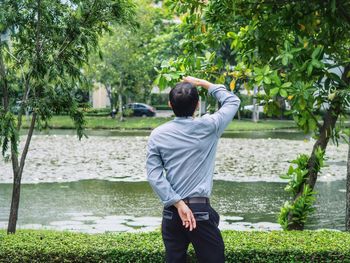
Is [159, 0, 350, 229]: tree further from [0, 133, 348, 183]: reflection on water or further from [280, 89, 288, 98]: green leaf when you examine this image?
[0, 133, 348, 183]: reflection on water

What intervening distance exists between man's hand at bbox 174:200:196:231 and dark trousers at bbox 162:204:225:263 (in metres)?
0.07

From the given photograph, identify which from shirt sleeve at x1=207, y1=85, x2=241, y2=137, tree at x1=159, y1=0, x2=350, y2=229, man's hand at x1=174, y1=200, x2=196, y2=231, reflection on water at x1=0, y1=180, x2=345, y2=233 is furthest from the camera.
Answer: reflection on water at x1=0, y1=180, x2=345, y2=233

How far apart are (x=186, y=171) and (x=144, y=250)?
1.62 meters

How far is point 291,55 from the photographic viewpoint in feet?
18.6

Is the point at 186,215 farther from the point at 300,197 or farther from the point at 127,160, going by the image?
the point at 127,160

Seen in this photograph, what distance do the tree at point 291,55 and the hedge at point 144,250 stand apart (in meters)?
1.22

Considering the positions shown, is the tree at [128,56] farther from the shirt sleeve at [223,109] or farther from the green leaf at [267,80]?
the shirt sleeve at [223,109]

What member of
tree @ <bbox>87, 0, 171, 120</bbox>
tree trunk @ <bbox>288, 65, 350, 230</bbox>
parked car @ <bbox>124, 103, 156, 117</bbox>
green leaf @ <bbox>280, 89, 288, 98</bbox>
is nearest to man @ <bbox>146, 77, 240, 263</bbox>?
green leaf @ <bbox>280, 89, 288, 98</bbox>

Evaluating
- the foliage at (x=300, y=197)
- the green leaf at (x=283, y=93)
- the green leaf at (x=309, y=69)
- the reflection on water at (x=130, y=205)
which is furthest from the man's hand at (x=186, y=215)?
the reflection on water at (x=130, y=205)

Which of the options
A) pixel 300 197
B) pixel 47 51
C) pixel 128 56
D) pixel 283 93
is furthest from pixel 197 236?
pixel 128 56

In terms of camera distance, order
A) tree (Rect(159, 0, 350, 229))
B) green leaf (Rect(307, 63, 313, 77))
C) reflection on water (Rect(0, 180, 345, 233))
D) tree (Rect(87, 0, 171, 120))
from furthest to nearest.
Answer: tree (Rect(87, 0, 171, 120)) → reflection on water (Rect(0, 180, 345, 233)) → tree (Rect(159, 0, 350, 229)) → green leaf (Rect(307, 63, 313, 77))

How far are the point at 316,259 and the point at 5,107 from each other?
335 cm

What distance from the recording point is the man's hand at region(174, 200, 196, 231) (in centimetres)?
390

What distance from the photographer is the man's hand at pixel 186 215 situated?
3.90 meters
